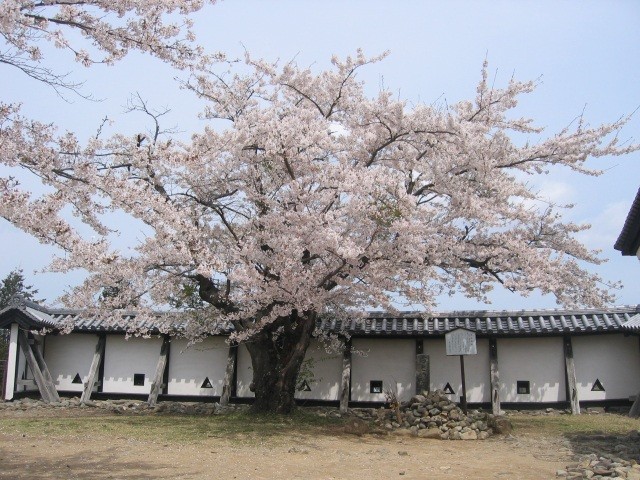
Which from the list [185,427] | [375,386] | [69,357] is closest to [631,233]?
[185,427]

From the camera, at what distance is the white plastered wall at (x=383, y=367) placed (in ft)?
59.2

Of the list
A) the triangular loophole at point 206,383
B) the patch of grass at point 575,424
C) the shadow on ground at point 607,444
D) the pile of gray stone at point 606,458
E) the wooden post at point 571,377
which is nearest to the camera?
the pile of gray stone at point 606,458

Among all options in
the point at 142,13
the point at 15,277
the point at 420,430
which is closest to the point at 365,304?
the point at 420,430

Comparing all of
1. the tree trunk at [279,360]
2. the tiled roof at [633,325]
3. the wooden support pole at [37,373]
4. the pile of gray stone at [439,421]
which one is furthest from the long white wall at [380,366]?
the pile of gray stone at [439,421]

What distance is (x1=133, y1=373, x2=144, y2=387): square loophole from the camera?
19.4m

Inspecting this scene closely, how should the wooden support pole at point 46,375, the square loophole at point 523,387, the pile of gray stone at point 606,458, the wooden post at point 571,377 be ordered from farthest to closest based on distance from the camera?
the wooden support pole at point 46,375, the square loophole at point 523,387, the wooden post at point 571,377, the pile of gray stone at point 606,458

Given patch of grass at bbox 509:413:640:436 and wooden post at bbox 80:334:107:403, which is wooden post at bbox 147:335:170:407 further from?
patch of grass at bbox 509:413:640:436

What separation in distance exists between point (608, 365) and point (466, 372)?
372cm

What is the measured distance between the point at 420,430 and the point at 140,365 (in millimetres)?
9694

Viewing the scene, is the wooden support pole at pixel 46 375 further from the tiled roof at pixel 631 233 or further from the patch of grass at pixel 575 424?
the tiled roof at pixel 631 233

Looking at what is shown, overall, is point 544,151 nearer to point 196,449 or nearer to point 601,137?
point 601,137

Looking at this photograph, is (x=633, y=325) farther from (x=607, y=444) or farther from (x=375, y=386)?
(x=375, y=386)

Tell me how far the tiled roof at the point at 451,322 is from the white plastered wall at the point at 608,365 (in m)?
0.70

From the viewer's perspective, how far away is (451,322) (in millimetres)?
18156
